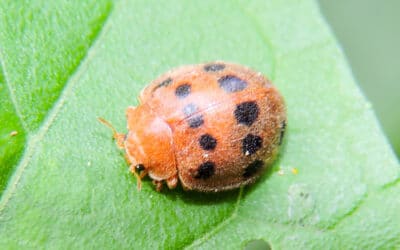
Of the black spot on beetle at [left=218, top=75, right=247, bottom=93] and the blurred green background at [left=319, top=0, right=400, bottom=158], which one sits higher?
the black spot on beetle at [left=218, top=75, right=247, bottom=93]

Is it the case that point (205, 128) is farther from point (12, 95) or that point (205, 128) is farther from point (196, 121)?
point (12, 95)

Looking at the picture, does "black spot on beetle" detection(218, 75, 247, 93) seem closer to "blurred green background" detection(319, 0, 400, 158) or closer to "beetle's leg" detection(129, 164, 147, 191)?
"beetle's leg" detection(129, 164, 147, 191)

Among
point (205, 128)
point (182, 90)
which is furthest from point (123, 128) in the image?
point (205, 128)

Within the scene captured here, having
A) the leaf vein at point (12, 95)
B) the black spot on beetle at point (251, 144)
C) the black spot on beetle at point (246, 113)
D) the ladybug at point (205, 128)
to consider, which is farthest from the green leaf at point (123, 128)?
the black spot on beetle at point (246, 113)

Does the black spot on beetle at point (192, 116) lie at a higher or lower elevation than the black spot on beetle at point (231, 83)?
lower

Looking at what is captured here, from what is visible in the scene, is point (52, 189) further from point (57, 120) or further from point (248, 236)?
point (248, 236)

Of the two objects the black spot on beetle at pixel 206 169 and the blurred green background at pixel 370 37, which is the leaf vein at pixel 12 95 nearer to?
the black spot on beetle at pixel 206 169

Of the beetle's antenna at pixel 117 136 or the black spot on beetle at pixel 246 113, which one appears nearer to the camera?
the black spot on beetle at pixel 246 113

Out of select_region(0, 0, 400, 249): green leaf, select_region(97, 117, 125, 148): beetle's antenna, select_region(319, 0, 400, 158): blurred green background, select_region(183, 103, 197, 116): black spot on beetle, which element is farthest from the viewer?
select_region(319, 0, 400, 158): blurred green background

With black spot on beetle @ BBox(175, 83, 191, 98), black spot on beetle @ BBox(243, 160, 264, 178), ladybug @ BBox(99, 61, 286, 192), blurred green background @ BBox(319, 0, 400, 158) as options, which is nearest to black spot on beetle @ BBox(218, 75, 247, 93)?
ladybug @ BBox(99, 61, 286, 192)
